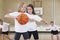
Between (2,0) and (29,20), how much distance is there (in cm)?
670

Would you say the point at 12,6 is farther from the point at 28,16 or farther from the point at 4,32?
the point at 28,16

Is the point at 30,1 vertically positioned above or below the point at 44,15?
above

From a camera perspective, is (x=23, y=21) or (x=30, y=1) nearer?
(x=23, y=21)

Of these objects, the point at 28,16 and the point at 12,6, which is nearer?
the point at 28,16

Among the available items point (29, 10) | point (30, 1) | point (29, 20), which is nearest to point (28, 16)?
point (29, 20)

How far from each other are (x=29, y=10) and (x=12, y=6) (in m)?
6.38

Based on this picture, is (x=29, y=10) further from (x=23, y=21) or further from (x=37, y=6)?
(x=37, y=6)

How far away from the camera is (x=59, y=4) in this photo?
41.9ft

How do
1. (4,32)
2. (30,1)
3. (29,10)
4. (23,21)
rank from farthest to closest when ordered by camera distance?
(30,1) < (4,32) < (29,10) < (23,21)

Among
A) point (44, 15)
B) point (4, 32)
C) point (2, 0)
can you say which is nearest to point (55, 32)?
point (4, 32)

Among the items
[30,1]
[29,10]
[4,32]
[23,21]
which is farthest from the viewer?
[30,1]

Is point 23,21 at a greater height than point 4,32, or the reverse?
point 23,21

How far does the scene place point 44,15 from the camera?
1253cm

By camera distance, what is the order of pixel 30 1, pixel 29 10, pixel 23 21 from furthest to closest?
pixel 30 1, pixel 29 10, pixel 23 21
